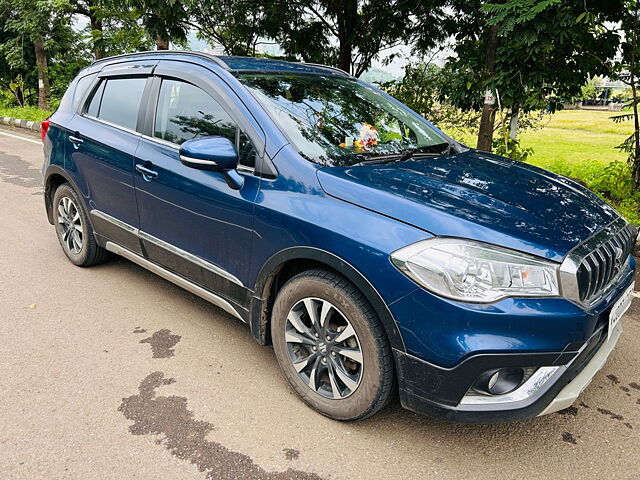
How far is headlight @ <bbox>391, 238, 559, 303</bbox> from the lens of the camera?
201cm

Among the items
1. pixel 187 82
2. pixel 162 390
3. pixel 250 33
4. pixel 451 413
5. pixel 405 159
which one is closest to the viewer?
pixel 451 413

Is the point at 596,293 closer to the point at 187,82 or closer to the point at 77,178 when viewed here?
the point at 187,82

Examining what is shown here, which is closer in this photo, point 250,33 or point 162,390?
point 162,390

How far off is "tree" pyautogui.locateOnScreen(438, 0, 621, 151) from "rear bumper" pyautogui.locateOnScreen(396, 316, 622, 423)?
13.5ft

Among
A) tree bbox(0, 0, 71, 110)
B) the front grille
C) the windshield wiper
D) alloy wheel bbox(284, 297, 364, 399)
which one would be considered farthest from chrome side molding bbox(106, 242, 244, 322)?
tree bbox(0, 0, 71, 110)

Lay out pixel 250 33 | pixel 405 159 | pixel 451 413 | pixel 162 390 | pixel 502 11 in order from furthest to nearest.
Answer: pixel 250 33 < pixel 502 11 < pixel 405 159 < pixel 162 390 < pixel 451 413

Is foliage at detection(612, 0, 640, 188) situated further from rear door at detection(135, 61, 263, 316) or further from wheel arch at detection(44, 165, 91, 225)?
wheel arch at detection(44, 165, 91, 225)

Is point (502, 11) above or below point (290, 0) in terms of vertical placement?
below

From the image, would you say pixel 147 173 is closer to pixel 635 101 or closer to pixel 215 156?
pixel 215 156

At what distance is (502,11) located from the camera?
529 cm

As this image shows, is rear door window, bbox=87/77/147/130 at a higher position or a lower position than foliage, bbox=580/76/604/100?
lower

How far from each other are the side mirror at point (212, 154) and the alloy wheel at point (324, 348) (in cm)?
82

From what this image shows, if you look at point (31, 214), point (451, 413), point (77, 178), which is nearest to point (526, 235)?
point (451, 413)

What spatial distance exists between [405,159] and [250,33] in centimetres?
771
